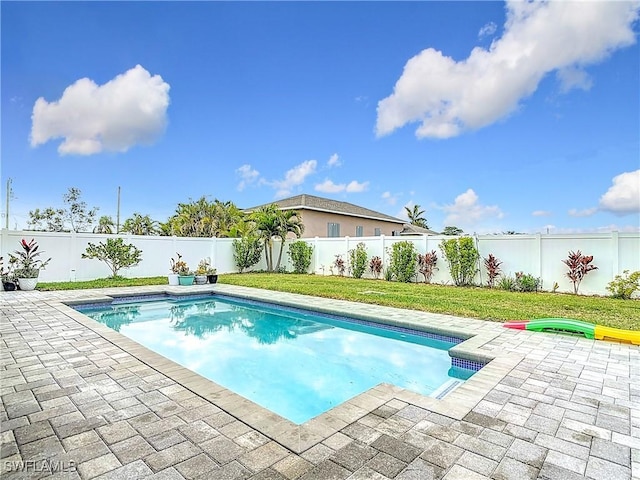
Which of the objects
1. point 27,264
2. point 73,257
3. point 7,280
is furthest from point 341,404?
point 73,257

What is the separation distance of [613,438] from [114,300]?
11.3 meters

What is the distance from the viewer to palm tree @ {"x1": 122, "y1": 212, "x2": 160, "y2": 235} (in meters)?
27.7

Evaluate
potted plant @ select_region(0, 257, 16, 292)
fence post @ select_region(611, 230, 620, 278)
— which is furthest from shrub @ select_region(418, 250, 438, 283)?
potted plant @ select_region(0, 257, 16, 292)

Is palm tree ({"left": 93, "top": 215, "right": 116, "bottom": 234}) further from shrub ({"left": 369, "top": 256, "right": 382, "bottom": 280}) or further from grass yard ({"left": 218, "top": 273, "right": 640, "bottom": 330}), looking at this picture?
shrub ({"left": 369, "top": 256, "right": 382, "bottom": 280})

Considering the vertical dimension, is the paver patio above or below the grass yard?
below

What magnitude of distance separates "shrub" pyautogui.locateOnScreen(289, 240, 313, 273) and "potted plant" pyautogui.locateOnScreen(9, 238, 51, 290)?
35.0ft

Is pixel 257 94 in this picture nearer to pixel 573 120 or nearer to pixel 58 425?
pixel 573 120

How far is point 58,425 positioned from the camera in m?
2.86

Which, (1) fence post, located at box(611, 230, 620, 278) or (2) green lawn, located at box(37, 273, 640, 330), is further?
(1) fence post, located at box(611, 230, 620, 278)

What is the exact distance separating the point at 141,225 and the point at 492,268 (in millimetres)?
25348

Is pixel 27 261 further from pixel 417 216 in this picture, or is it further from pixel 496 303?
pixel 417 216

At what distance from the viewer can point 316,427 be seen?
2.90 metres

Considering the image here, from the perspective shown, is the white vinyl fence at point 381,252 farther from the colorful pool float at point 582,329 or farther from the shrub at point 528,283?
the colorful pool float at point 582,329

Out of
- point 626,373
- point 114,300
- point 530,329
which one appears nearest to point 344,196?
point 114,300
